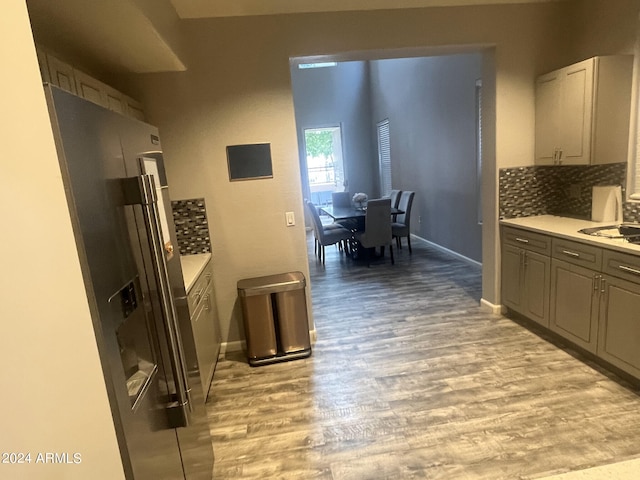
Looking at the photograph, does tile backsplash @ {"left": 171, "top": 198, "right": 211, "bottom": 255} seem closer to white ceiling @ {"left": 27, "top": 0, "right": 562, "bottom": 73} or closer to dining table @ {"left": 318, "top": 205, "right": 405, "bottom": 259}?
white ceiling @ {"left": 27, "top": 0, "right": 562, "bottom": 73}

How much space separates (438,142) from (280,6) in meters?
3.85

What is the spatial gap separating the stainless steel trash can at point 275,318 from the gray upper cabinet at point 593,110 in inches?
95.0

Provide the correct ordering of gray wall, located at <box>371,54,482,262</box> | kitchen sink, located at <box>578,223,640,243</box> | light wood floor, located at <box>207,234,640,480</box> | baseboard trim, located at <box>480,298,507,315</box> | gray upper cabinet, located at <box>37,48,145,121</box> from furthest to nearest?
gray wall, located at <box>371,54,482,262</box>
baseboard trim, located at <box>480,298,507,315</box>
kitchen sink, located at <box>578,223,640,243</box>
light wood floor, located at <box>207,234,640,480</box>
gray upper cabinet, located at <box>37,48,145,121</box>

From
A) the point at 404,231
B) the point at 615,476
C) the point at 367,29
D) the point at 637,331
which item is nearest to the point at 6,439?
the point at 615,476

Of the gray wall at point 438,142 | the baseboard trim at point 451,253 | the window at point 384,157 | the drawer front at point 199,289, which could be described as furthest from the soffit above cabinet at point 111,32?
the window at point 384,157

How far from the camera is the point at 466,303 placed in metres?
4.17

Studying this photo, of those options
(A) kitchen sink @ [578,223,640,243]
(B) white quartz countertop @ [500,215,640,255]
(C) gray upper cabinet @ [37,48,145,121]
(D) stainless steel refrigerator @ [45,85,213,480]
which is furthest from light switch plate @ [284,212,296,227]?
(A) kitchen sink @ [578,223,640,243]

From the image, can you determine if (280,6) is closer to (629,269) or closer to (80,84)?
(80,84)

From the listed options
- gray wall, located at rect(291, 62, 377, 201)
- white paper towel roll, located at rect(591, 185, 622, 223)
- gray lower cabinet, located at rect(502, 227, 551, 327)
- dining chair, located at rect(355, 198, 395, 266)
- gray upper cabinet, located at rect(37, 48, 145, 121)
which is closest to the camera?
gray upper cabinet, located at rect(37, 48, 145, 121)

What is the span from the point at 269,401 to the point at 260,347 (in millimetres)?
580

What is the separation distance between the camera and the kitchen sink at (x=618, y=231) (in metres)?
2.62

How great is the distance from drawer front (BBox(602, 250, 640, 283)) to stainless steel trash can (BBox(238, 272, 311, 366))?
213cm

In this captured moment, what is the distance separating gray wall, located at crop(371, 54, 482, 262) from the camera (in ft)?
17.5

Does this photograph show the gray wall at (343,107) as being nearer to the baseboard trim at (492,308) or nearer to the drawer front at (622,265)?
the baseboard trim at (492,308)
